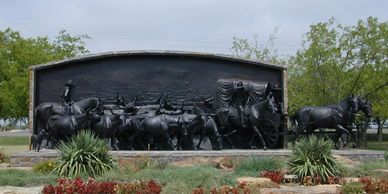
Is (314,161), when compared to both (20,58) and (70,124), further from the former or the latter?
(20,58)

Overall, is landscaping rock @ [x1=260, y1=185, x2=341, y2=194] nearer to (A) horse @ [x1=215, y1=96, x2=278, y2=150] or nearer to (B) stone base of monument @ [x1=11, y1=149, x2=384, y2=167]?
(B) stone base of monument @ [x1=11, y1=149, x2=384, y2=167]

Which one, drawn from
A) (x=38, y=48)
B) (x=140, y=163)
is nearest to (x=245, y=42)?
(x=38, y=48)

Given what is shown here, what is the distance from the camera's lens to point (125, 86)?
21.4 metres

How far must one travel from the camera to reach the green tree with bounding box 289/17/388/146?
31.5 meters

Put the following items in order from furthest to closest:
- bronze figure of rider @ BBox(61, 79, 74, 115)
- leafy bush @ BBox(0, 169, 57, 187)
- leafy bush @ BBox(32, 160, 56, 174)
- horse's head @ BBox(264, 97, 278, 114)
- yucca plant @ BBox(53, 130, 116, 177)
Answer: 1. bronze figure of rider @ BBox(61, 79, 74, 115)
2. horse's head @ BBox(264, 97, 278, 114)
3. leafy bush @ BBox(32, 160, 56, 174)
4. yucca plant @ BBox(53, 130, 116, 177)
5. leafy bush @ BBox(0, 169, 57, 187)

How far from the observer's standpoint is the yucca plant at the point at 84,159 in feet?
47.6

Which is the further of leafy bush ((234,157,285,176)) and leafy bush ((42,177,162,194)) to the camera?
leafy bush ((234,157,285,176))

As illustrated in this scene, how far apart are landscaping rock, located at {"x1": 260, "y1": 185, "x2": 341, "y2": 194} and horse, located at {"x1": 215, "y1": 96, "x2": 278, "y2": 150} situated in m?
7.17

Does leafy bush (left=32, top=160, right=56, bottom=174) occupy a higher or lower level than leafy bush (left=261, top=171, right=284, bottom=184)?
higher

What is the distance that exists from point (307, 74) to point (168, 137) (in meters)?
15.0

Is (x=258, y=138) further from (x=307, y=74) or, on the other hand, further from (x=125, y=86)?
(x=307, y=74)

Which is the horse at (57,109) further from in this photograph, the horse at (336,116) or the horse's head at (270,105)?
the horse at (336,116)

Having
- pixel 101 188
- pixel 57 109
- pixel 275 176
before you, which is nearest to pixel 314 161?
pixel 275 176

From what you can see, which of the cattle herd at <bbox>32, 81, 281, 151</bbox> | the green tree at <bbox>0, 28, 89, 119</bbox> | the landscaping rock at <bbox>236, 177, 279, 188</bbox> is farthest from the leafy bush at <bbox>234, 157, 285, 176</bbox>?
the green tree at <bbox>0, 28, 89, 119</bbox>
